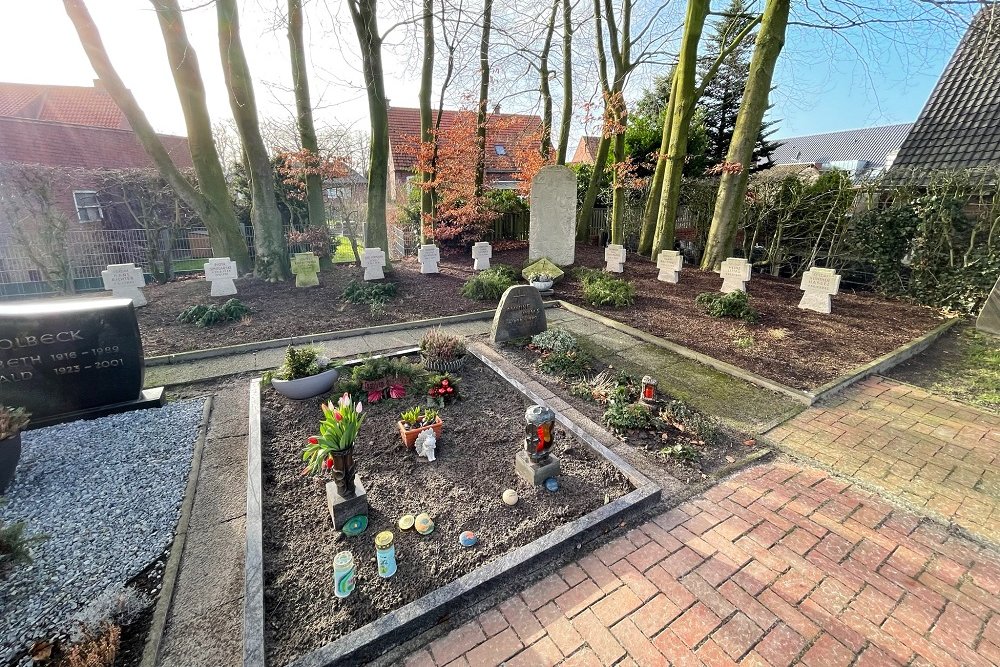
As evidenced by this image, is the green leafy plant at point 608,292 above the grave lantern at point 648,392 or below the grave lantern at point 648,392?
above

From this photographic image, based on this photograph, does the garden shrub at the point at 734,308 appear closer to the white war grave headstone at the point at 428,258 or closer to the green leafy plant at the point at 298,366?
the white war grave headstone at the point at 428,258

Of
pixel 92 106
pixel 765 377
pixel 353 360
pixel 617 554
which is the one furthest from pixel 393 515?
pixel 92 106

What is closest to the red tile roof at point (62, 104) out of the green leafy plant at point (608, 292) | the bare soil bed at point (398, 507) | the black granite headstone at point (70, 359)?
the black granite headstone at point (70, 359)

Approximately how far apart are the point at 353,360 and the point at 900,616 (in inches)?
204

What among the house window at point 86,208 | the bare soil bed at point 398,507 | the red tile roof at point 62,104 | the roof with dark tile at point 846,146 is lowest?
the bare soil bed at point 398,507

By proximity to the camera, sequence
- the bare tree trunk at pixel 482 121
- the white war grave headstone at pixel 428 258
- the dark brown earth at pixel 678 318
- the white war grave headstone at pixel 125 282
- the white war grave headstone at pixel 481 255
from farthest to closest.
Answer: the bare tree trunk at pixel 482 121 < the white war grave headstone at pixel 481 255 < the white war grave headstone at pixel 428 258 < the white war grave headstone at pixel 125 282 < the dark brown earth at pixel 678 318

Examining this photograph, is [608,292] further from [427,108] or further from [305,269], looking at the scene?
[427,108]

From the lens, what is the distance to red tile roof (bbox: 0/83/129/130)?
1756cm

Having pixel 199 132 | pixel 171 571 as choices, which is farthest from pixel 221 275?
pixel 171 571

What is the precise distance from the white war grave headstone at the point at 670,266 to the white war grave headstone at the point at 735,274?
1.18m

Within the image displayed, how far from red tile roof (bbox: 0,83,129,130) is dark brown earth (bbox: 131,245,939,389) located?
16781 millimetres

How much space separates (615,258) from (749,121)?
12.9 ft

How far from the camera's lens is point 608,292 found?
8.34 meters

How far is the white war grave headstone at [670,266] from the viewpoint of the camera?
369 inches
